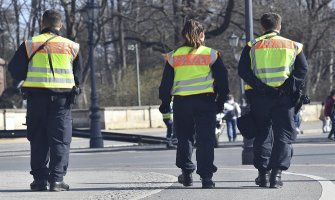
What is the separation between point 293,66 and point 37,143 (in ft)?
9.04

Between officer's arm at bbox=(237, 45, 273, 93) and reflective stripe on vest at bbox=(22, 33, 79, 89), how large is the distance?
5.90ft

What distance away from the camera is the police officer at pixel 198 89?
968cm

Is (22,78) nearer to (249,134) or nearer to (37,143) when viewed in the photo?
(37,143)

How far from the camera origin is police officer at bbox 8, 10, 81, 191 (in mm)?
9492

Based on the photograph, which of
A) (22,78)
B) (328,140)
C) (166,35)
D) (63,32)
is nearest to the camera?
(22,78)

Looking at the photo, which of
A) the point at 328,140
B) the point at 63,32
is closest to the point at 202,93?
the point at 328,140

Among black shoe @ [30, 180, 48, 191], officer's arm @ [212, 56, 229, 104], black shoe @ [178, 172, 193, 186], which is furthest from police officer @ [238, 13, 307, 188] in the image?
black shoe @ [30, 180, 48, 191]

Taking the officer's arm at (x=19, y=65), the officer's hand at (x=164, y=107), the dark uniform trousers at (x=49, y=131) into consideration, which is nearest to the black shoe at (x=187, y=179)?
the officer's hand at (x=164, y=107)

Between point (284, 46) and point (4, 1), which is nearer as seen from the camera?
point (284, 46)

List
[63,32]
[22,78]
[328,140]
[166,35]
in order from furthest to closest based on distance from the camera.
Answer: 1. [63,32]
2. [166,35]
3. [328,140]
4. [22,78]

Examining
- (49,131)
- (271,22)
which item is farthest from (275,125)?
(49,131)

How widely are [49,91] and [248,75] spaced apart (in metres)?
2.05

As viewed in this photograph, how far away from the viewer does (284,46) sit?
965 cm

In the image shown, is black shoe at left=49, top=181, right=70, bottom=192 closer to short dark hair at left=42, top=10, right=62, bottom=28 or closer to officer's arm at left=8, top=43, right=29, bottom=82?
officer's arm at left=8, top=43, right=29, bottom=82
